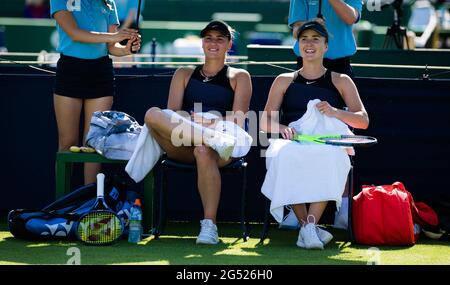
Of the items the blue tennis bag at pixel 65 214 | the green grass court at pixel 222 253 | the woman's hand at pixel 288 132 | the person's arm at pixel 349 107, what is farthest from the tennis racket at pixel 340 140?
the blue tennis bag at pixel 65 214

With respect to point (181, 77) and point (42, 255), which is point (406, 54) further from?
point (42, 255)

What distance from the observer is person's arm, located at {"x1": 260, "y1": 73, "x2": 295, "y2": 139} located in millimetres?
6988

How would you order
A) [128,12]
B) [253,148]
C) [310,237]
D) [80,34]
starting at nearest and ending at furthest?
1. [310,237]
2. [80,34]
3. [253,148]
4. [128,12]

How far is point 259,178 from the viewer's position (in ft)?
25.2

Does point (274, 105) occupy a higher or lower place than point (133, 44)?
lower

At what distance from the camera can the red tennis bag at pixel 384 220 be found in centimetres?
680

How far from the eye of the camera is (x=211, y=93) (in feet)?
23.5

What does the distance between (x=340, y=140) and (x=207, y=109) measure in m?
1.04

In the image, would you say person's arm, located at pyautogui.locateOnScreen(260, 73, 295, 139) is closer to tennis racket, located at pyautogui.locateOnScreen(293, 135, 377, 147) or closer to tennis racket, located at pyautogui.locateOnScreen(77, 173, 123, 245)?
tennis racket, located at pyautogui.locateOnScreen(293, 135, 377, 147)

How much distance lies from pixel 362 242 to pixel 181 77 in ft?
5.45

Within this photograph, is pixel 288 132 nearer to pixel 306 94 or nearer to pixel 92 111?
pixel 306 94

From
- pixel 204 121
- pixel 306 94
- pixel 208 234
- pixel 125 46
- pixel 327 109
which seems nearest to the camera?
pixel 208 234

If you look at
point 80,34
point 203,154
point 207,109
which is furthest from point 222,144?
point 80,34

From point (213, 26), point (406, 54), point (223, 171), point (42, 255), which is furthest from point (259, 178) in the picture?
point (406, 54)
